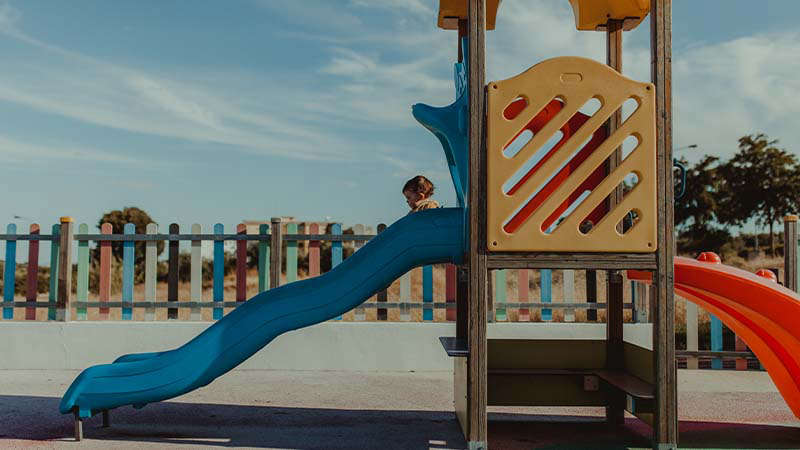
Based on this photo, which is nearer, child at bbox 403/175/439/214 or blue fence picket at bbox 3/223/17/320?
child at bbox 403/175/439/214

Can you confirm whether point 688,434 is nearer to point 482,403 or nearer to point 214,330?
point 482,403

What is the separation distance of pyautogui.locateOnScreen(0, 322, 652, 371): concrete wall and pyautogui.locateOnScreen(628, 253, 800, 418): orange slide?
10.4 ft

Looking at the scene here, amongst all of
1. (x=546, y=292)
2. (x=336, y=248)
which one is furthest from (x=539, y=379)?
(x=336, y=248)

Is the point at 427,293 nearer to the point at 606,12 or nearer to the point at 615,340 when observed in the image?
the point at 615,340

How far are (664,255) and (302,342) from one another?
15.6 feet

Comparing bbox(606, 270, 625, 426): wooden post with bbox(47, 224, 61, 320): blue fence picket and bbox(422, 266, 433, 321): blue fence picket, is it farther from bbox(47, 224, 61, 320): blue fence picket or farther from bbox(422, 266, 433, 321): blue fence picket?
bbox(47, 224, 61, 320): blue fence picket

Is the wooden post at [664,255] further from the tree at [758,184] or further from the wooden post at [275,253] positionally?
the tree at [758,184]

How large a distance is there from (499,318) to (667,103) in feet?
15.0

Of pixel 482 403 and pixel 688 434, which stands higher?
pixel 482 403

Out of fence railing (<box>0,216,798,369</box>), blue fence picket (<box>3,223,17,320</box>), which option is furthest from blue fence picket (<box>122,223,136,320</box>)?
blue fence picket (<box>3,223,17,320</box>)

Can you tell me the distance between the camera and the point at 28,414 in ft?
19.1

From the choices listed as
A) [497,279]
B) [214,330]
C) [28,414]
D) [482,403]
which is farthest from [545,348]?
[28,414]

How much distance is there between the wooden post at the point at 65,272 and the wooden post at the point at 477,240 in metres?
5.93

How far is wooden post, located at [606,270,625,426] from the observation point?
18.0 feet
